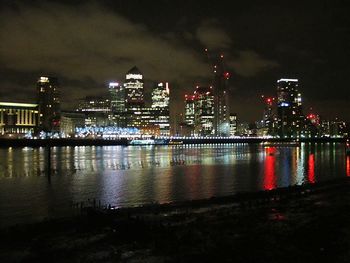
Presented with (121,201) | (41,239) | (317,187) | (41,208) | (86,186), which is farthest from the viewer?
(86,186)

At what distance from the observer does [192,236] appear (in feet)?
57.9

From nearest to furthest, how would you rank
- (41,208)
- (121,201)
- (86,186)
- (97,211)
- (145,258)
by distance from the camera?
1. (145,258)
2. (97,211)
3. (41,208)
4. (121,201)
5. (86,186)

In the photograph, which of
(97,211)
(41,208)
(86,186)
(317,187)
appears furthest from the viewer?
(86,186)

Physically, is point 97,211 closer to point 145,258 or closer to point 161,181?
point 145,258

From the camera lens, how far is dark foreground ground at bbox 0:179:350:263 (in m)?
15.2

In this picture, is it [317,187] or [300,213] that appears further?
[317,187]

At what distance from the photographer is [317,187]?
3438cm

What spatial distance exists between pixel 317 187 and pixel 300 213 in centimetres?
1251

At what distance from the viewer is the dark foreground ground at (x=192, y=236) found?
15211 millimetres

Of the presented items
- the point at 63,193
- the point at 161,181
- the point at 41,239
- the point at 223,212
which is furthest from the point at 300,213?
the point at 161,181

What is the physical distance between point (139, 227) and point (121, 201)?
43.5ft

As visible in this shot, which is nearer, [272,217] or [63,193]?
[272,217]

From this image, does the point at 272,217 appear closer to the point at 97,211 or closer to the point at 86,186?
the point at 97,211

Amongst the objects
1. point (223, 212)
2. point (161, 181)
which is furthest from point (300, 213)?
point (161, 181)
